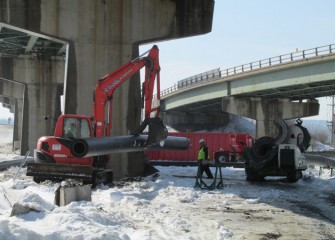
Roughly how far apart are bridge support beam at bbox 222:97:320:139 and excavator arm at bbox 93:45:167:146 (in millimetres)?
33895

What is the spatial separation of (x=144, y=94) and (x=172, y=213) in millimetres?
6030

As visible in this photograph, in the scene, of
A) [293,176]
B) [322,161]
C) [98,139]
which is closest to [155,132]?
[98,139]

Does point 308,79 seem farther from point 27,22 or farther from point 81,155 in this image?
point 81,155

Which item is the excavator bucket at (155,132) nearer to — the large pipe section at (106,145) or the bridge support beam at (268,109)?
the large pipe section at (106,145)

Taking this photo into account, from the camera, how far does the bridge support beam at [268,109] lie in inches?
2003

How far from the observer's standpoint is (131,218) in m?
Result: 10.6

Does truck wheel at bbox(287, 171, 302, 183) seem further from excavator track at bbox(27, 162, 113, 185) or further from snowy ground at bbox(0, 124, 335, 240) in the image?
excavator track at bbox(27, 162, 113, 185)

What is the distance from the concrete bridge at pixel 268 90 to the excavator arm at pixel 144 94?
21.7 metres

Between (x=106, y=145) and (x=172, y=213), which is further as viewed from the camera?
(x=106, y=145)

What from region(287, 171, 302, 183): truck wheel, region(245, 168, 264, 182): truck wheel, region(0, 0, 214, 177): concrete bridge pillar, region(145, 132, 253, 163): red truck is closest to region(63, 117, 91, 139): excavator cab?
region(0, 0, 214, 177): concrete bridge pillar

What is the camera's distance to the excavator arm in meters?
15.4

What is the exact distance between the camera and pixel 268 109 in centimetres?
5275

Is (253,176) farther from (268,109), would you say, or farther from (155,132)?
(268,109)

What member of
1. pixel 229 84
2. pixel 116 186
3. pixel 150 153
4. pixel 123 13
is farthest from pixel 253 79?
pixel 116 186
